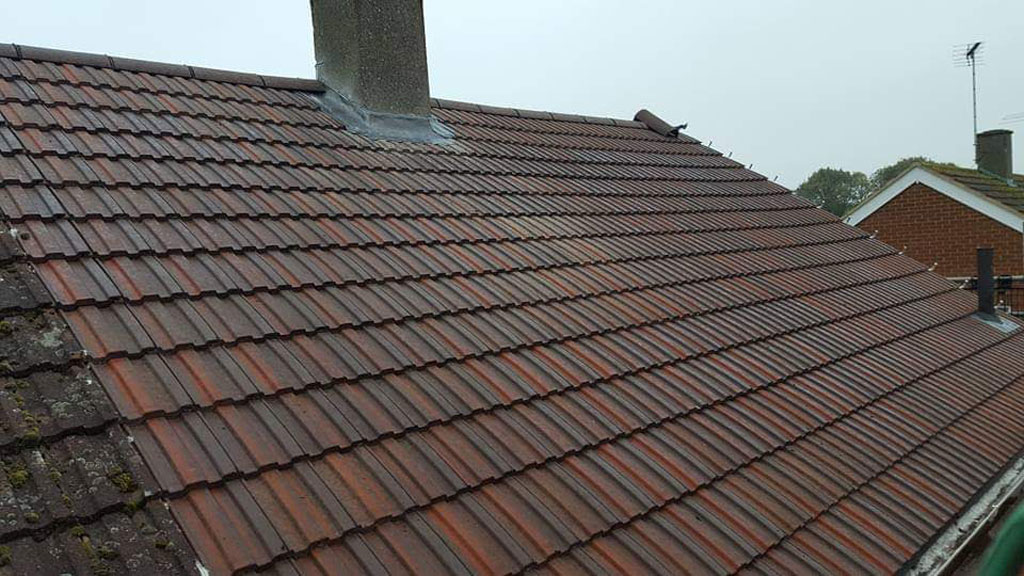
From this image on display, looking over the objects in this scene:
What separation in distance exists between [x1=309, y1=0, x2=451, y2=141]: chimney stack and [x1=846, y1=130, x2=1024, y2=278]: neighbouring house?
13.7 meters

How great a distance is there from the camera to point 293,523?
1.95m

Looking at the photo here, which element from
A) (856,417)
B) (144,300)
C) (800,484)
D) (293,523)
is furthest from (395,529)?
→ (856,417)

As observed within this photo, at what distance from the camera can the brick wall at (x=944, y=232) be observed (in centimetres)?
1431

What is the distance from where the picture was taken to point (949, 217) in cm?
1487

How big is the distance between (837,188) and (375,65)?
66.2 meters

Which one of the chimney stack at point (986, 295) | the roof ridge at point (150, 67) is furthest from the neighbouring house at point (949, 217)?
the roof ridge at point (150, 67)

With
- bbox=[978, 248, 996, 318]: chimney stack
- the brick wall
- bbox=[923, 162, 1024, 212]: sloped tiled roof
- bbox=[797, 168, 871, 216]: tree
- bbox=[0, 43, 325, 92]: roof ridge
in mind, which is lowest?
bbox=[797, 168, 871, 216]: tree

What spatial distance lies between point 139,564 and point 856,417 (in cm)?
377

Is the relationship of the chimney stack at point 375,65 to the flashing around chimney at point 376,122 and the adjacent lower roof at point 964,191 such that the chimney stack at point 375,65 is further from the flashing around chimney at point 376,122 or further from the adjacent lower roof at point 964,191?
the adjacent lower roof at point 964,191

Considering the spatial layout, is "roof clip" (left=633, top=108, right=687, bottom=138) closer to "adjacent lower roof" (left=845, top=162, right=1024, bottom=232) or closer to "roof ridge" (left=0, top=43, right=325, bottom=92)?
"roof ridge" (left=0, top=43, right=325, bottom=92)

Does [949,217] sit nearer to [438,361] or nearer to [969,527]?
[969,527]

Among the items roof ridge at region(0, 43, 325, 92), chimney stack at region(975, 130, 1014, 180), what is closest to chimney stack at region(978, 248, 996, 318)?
roof ridge at region(0, 43, 325, 92)

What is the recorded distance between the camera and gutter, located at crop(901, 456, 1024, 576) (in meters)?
3.18

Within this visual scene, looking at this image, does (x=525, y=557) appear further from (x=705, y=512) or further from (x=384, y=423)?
(x=705, y=512)
